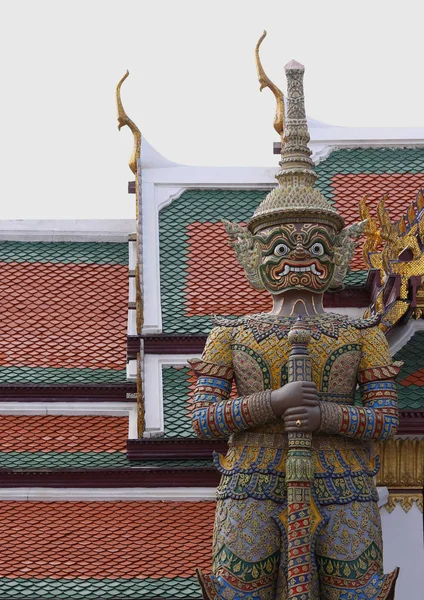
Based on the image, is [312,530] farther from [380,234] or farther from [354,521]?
[380,234]

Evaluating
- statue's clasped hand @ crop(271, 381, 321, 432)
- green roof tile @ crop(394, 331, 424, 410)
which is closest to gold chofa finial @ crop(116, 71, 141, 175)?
green roof tile @ crop(394, 331, 424, 410)

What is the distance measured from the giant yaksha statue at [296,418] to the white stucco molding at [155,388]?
9.54 feet

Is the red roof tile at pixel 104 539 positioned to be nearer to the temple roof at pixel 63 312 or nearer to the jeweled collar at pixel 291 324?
the temple roof at pixel 63 312

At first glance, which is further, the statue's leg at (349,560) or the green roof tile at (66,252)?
the green roof tile at (66,252)

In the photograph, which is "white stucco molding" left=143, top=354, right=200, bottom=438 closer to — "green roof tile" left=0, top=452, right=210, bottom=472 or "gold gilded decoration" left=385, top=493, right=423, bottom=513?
"green roof tile" left=0, top=452, right=210, bottom=472

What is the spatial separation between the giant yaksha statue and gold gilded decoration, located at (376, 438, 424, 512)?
1.64 m

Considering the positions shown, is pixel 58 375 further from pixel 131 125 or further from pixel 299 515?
pixel 299 515

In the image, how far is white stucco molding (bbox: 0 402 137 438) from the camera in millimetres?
13406

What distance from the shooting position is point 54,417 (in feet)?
44.0

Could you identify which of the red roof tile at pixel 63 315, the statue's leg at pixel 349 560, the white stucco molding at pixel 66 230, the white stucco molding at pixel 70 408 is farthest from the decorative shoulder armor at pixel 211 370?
the white stucco molding at pixel 66 230

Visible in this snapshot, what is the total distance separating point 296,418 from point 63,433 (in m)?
4.34

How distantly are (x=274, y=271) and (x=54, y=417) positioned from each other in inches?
162

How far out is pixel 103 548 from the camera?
11.8 m

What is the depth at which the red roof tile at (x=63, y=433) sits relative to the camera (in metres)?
13.0
